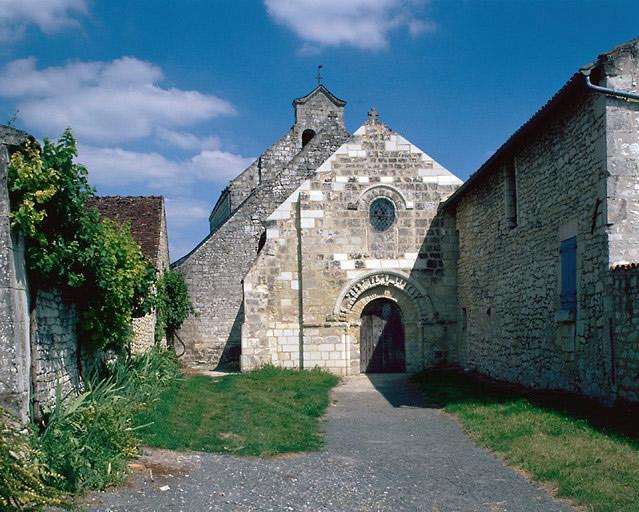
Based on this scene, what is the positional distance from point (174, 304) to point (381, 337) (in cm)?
640

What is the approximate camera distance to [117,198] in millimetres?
18062

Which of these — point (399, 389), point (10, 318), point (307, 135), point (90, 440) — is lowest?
point (399, 389)

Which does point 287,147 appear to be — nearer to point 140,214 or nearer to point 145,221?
point 140,214

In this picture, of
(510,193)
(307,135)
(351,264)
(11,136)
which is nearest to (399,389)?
(351,264)

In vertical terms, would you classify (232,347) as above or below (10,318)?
below

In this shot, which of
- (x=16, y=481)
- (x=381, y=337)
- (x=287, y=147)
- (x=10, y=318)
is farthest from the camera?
(x=287, y=147)

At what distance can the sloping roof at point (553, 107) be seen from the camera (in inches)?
360

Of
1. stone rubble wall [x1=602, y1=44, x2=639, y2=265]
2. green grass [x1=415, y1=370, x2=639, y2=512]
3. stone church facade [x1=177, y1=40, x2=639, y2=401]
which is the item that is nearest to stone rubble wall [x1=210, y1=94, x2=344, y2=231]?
stone church facade [x1=177, y1=40, x2=639, y2=401]

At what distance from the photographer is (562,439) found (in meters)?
7.61

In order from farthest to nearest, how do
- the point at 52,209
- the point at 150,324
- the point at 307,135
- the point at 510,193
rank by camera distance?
1. the point at 307,135
2. the point at 150,324
3. the point at 510,193
4. the point at 52,209

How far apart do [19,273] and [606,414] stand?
7399 mm

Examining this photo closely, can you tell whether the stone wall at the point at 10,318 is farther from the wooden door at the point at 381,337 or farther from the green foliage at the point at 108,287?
the wooden door at the point at 381,337

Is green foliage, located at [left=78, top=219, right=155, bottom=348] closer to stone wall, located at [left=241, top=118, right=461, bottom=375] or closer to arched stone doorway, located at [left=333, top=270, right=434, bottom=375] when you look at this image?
stone wall, located at [left=241, top=118, right=461, bottom=375]

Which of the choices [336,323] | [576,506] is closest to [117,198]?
[336,323]
